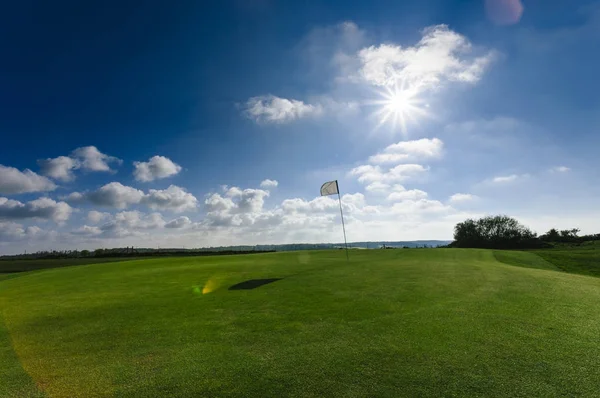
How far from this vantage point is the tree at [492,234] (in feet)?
303

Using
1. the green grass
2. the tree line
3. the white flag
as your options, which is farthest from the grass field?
the tree line

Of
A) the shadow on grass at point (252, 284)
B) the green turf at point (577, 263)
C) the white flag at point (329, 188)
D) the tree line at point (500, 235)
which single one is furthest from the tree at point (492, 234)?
the shadow on grass at point (252, 284)

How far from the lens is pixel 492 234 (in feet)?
322

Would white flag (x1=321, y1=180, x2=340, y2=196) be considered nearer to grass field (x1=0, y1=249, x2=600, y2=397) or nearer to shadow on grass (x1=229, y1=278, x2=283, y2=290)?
shadow on grass (x1=229, y1=278, x2=283, y2=290)

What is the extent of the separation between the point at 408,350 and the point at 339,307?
3.42m

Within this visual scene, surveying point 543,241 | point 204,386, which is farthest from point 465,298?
point 543,241

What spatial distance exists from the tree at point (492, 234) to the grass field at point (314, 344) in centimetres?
9680

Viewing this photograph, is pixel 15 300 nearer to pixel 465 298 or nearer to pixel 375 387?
pixel 375 387

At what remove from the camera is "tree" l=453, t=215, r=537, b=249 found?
9231cm

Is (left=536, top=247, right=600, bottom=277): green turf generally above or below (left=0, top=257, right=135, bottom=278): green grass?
below

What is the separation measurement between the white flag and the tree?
8263 centimetres

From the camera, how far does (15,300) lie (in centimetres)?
1273

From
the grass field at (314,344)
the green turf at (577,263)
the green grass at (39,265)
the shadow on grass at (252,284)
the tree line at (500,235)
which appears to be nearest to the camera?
the grass field at (314,344)

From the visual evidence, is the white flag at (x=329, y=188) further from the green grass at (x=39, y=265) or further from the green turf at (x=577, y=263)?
the green grass at (x=39, y=265)
